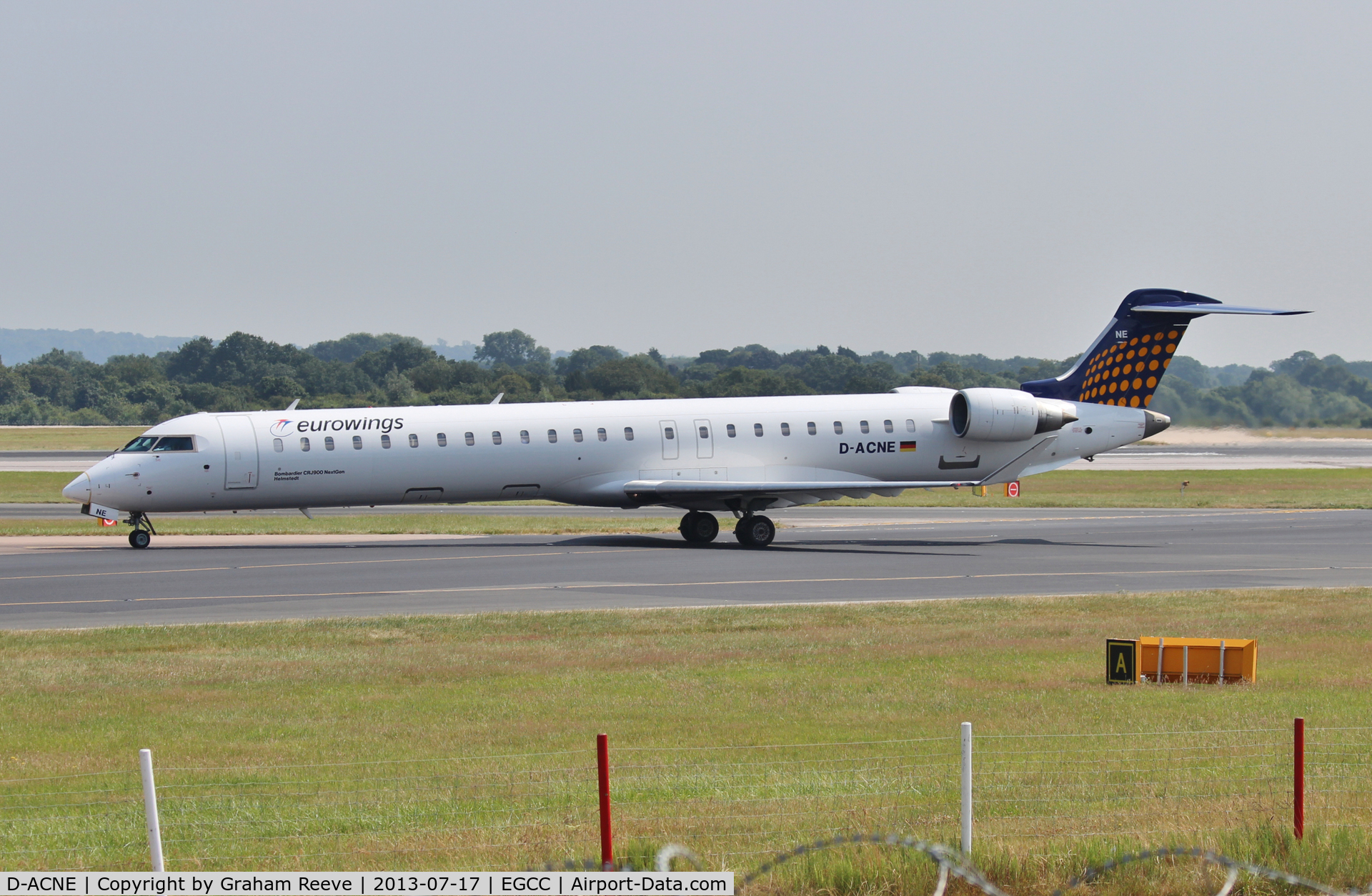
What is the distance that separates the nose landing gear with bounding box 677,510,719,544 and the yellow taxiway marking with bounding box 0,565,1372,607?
7381 millimetres

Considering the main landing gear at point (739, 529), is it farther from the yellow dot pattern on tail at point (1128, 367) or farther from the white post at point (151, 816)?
the white post at point (151, 816)

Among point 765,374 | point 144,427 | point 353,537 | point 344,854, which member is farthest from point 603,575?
point 144,427

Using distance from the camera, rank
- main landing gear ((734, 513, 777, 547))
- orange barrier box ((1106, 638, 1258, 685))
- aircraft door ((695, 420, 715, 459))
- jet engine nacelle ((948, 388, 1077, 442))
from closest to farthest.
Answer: orange barrier box ((1106, 638, 1258, 685)) < main landing gear ((734, 513, 777, 547)) < aircraft door ((695, 420, 715, 459)) < jet engine nacelle ((948, 388, 1077, 442))

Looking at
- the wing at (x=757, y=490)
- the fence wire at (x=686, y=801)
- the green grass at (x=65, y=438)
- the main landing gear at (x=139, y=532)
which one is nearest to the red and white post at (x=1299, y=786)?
the fence wire at (x=686, y=801)

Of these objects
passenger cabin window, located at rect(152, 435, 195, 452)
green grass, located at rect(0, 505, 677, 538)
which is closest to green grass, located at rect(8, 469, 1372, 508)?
green grass, located at rect(0, 505, 677, 538)

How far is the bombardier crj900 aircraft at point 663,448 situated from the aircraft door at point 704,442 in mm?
36

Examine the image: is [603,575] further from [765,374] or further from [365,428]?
[765,374]

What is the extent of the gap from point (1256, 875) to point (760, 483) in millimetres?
25063

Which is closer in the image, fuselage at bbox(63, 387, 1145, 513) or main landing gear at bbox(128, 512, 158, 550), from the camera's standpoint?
fuselage at bbox(63, 387, 1145, 513)

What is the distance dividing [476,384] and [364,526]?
71.7m

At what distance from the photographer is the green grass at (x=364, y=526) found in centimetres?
3900

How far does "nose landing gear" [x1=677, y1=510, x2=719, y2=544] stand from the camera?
34844 millimetres

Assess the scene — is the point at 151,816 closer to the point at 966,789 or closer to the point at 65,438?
the point at 966,789

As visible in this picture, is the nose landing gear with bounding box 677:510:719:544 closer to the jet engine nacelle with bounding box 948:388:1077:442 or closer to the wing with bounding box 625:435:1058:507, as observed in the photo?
the wing with bounding box 625:435:1058:507
